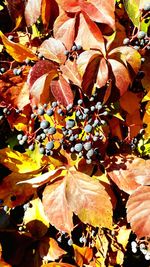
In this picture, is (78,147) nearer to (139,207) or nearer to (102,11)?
Answer: (139,207)

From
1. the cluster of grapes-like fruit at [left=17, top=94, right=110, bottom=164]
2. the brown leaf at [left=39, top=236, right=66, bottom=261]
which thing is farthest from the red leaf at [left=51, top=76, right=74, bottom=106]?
the brown leaf at [left=39, top=236, right=66, bottom=261]

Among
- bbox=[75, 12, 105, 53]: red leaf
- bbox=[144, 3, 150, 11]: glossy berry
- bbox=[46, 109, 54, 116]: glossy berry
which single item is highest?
bbox=[144, 3, 150, 11]: glossy berry

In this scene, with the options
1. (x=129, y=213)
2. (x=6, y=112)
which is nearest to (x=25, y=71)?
(x=6, y=112)

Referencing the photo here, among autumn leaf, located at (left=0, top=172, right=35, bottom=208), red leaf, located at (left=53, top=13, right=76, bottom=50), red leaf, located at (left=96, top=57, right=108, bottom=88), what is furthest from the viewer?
autumn leaf, located at (left=0, top=172, right=35, bottom=208)

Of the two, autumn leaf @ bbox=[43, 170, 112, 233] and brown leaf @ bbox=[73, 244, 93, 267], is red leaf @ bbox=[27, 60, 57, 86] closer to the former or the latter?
autumn leaf @ bbox=[43, 170, 112, 233]

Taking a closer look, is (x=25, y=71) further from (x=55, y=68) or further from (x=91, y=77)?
(x=91, y=77)

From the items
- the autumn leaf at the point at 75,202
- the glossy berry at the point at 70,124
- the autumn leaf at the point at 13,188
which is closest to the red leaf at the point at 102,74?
the glossy berry at the point at 70,124
